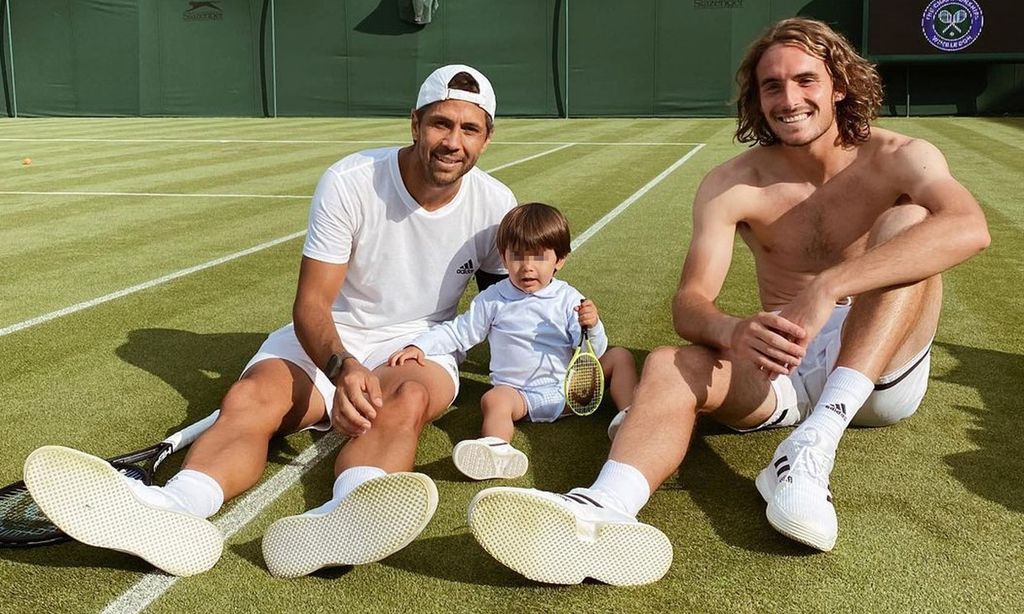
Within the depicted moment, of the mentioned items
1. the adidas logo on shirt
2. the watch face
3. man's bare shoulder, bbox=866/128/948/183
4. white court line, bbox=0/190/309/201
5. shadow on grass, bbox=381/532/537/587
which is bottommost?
shadow on grass, bbox=381/532/537/587

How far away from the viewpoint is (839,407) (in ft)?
12.0

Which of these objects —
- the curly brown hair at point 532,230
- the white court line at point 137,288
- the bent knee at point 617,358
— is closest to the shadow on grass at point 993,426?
the bent knee at point 617,358

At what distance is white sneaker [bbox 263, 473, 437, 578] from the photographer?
3.06 meters

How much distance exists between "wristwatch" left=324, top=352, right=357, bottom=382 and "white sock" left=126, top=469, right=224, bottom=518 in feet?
1.83

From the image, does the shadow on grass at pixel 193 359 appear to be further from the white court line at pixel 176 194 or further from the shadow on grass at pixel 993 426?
the white court line at pixel 176 194

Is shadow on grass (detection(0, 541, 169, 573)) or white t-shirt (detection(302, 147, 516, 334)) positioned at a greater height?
white t-shirt (detection(302, 147, 516, 334))

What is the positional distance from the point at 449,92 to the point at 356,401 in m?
1.38

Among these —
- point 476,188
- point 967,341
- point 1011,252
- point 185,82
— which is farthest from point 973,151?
point 185,82

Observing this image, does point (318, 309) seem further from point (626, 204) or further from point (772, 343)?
point (626, 204)

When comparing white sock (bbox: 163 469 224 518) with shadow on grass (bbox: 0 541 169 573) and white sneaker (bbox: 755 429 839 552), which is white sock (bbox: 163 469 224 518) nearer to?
shadow on grass (bbox: 0 541 169 573)

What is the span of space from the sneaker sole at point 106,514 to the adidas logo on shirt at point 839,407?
2.13 m

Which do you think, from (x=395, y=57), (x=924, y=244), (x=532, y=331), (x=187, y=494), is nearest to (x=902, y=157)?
(x=924, y=244)

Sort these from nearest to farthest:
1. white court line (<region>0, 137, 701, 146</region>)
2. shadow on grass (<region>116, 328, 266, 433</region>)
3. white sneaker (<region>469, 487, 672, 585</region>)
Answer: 1. white sneaker (<region>469, 487, 672, 585</region>)
2. shadow on grass (<region>116, 328, 266, 433</region>)
3. white court line (<region>0, 137, 701, 146</region>)

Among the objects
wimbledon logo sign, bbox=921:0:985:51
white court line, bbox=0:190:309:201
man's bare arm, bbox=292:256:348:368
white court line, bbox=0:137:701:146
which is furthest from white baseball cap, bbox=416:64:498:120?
wimbledon logo sign, bbox=921:0:985:51
